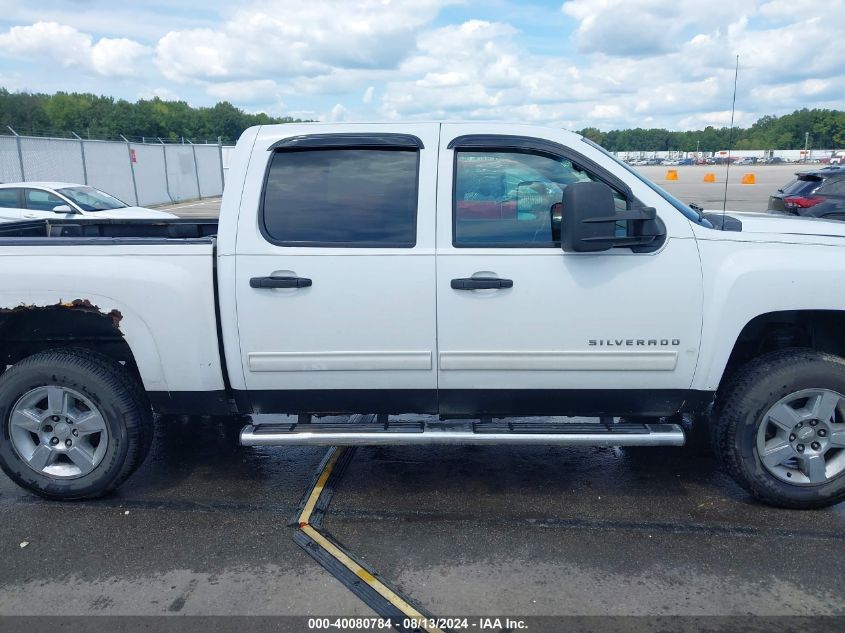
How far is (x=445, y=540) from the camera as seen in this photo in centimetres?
372

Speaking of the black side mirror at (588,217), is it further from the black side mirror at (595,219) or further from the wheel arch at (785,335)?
the wheel arch at (785,335)

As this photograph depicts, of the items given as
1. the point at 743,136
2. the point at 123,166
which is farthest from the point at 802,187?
the point at 123,166

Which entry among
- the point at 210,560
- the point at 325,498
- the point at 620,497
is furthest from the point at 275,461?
the point at 620,497

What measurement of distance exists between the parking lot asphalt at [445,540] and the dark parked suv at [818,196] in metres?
9.43

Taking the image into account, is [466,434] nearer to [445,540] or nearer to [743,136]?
[445,540]

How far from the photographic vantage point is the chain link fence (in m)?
20.7

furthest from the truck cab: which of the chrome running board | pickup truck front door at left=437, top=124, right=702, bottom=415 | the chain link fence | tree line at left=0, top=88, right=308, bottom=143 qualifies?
tree line at left=0, top=88, right=308, bottom=143

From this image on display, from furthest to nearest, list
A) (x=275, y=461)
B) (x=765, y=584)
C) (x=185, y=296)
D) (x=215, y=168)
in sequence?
(x=215, y=168), (x=275, y=461), (x=185, y=296), (x=765, y=584)

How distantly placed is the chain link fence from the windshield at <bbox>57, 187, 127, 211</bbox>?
6555mm

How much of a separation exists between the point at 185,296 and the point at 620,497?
263 centimetres

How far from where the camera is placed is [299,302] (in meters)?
3.73

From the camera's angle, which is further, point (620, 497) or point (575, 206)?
point (620, 497)

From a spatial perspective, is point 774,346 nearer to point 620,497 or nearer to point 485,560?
point 620,497

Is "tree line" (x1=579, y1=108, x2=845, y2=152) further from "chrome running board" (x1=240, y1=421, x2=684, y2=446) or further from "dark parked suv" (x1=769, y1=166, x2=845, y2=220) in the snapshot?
"chrome running board" (x1=240, y1=421, x2=684, y2=446)
